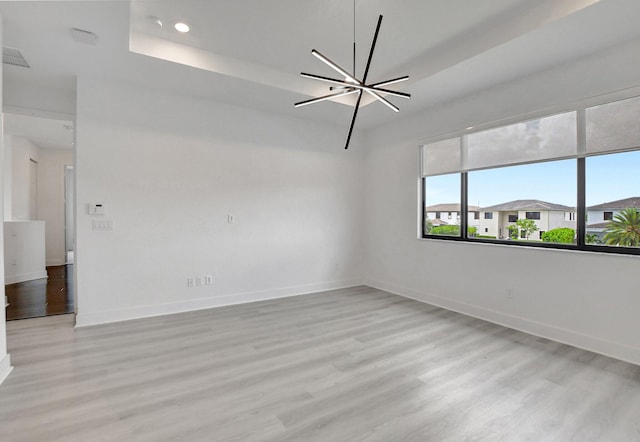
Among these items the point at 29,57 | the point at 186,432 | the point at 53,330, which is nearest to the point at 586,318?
the point at 186,432

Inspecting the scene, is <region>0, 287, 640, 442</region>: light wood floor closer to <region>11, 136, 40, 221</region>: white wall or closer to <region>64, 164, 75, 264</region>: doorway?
<region>11, 136, 40, 221</region>: white wall

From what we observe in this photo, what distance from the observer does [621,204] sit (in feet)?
9.66

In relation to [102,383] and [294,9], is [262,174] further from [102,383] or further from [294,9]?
[102,383]


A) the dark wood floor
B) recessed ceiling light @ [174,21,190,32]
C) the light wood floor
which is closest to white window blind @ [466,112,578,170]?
the light wood floor

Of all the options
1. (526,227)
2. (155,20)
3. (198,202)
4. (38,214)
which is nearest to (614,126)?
(526,227)

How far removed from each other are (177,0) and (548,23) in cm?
317

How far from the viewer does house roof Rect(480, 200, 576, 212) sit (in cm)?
338

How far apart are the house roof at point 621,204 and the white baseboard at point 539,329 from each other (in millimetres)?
1268

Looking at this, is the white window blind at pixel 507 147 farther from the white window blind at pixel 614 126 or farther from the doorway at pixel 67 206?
the doorway at pixel 67 206

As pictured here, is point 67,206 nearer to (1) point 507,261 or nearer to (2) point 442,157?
(2) point 442,157

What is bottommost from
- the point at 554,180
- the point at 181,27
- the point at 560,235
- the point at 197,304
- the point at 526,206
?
the point at 197,304

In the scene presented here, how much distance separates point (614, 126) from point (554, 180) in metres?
0.68

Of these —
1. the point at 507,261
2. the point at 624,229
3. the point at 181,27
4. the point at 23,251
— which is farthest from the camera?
the point at 23,251

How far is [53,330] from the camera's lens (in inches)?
136
